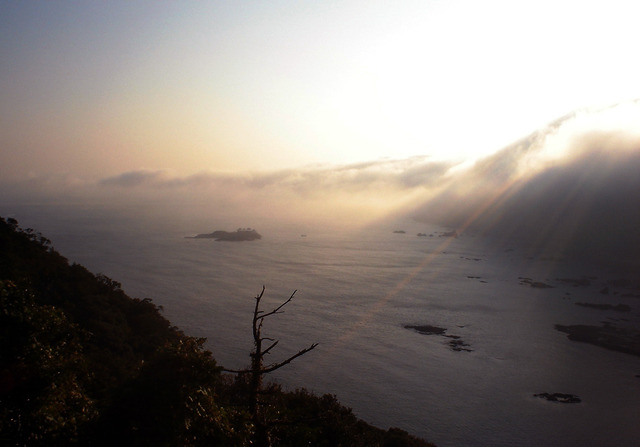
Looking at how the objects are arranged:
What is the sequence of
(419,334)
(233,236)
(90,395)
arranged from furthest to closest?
(233,236) < (419,334) < (90,395)

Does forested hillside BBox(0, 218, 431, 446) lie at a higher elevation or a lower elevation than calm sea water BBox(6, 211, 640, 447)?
higher

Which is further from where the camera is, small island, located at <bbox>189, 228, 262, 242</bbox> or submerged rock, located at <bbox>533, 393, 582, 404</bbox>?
small island, located at <bbox>189, 228, 262, 242</bbox>

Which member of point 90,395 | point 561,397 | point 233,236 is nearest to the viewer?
point 90,395

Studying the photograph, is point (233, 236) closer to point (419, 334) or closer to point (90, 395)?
point (419, 334)

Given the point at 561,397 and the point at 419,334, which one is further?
the point at 419,334

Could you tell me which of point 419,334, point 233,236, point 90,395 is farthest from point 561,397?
point 233,236

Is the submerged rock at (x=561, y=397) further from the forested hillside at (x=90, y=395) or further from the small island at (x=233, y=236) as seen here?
the small island at (x=233, y=236)

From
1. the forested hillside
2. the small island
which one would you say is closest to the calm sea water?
the small island

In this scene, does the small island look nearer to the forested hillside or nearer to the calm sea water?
the calm sea water
